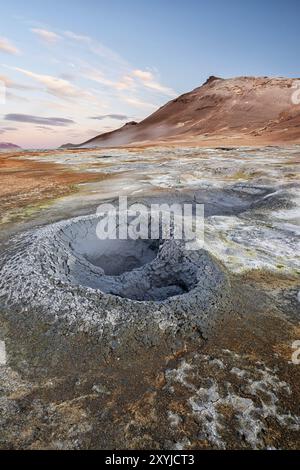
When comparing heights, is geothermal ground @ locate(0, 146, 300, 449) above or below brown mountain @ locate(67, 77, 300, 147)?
below

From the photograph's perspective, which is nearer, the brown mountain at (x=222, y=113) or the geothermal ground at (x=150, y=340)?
the geothermal ground at (x=150, y=340)

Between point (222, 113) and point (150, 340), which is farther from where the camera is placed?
point (222, 113)

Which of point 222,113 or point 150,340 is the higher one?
point 222,113

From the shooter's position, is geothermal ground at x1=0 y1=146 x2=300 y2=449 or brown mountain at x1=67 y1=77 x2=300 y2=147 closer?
geothermal ground at x1=0 y1=146 x2=300 y2=449

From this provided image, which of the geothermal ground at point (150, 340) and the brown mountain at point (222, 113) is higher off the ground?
the brown mountain at point (222, 113)

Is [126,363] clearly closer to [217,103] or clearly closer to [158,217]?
[158,217]
